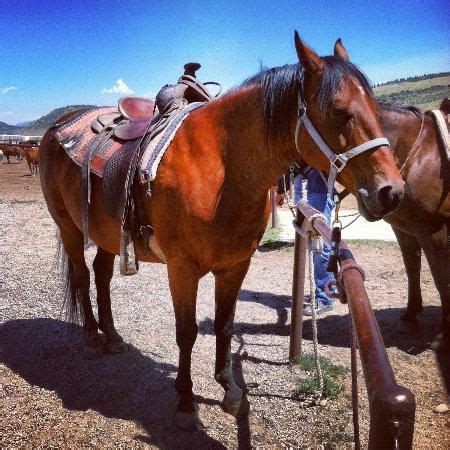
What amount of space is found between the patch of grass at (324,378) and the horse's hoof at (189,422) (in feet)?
2.57

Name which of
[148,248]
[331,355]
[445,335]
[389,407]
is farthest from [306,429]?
[389,407]

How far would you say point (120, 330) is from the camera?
3988mm

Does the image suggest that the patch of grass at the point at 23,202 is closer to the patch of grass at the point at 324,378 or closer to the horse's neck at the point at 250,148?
the patch of grass at the point at 324,378

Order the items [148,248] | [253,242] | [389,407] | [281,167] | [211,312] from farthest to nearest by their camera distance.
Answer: [211,312]
[148,248]
[253,242]
[281,167]
[389,407]

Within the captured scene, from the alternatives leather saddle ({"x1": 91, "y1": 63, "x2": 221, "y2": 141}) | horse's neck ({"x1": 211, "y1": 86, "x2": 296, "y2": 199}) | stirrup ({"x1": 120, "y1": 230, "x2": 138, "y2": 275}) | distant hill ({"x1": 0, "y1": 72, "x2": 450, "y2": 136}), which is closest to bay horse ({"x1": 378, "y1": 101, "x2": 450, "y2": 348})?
horse's neck ({"x1": 211, "y1": 86, "x2": 296, "y2": 199})

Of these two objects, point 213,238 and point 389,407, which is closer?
point 389,407

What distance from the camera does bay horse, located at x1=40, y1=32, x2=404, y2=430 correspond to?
1770mm

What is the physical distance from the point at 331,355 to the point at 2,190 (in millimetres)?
15928

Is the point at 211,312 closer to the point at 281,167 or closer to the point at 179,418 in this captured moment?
the point at 179,418

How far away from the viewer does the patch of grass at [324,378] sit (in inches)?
113

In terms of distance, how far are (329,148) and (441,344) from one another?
8.83 feet

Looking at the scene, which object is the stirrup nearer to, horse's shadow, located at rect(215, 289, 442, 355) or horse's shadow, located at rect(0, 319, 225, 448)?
horse's shadow, located at rect(0, 319, 225, 448)

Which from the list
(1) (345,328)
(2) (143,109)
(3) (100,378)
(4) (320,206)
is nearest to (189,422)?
(3) (100,378)

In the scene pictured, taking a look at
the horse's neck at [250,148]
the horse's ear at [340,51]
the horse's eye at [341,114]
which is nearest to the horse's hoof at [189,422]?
the horse's neck at [250,148]
